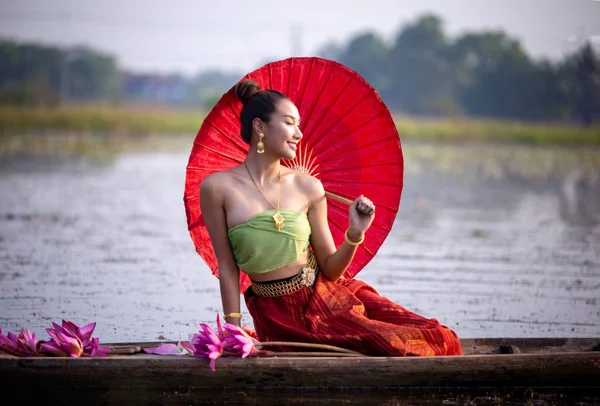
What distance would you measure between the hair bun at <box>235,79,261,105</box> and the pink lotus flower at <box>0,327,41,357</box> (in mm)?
1370

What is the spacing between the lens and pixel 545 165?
23531 millimetres

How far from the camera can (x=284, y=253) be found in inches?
184

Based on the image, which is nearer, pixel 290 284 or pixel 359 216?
pixel 359 216

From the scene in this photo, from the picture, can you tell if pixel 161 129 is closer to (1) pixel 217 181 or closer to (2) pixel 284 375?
(1) pixel 217 181

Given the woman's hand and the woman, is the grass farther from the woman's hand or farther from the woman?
the woman's hand

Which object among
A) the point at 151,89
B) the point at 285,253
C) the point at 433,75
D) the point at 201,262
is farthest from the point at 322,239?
the point at 151,89

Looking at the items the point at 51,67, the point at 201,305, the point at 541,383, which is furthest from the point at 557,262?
the point at 51,67

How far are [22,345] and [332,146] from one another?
1.71 m

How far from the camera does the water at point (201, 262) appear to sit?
22.6 ft

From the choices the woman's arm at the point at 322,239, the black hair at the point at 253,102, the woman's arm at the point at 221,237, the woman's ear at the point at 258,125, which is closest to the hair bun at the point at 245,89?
the black hair at the point at 253,102

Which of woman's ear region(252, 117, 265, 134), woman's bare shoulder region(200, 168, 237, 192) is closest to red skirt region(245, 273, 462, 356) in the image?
woman's bare shoulder region(200, 168, 237, 192)

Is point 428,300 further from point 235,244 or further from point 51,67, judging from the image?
point 51,67

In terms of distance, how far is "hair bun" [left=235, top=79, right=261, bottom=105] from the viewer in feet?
15.6

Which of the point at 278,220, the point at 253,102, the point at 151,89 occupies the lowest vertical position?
the point at 278,220
